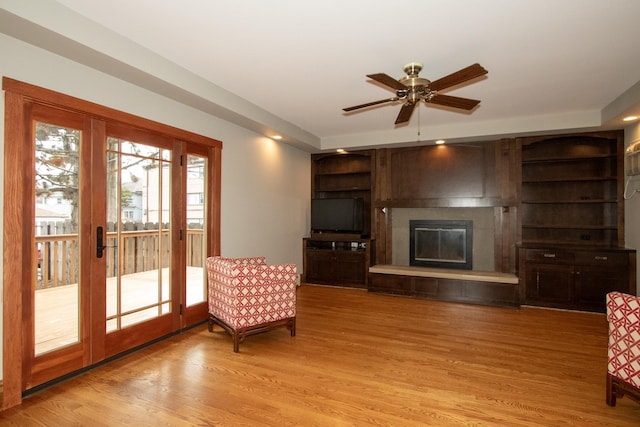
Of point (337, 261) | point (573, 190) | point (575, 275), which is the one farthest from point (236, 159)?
point (573, 190)

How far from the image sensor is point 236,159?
4.41 m

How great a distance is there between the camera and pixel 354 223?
5.91m

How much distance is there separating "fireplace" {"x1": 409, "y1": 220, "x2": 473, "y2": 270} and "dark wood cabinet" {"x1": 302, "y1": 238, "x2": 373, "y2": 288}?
0.79 meters

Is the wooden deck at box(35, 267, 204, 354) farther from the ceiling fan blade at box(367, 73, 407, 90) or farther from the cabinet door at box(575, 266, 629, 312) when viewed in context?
→ the cabinet door at box(575, 266, 629, 312)

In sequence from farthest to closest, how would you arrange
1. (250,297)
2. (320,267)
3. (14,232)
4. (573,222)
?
(320,267) < (573,222) < (250,297) < (14,232)

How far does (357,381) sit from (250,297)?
49.7 inches

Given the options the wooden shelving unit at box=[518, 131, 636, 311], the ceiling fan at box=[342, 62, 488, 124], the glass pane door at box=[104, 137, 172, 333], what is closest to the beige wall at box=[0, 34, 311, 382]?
the glass pane door at box=[104, 137, 172, 333]

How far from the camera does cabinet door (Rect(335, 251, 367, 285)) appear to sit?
5.79m

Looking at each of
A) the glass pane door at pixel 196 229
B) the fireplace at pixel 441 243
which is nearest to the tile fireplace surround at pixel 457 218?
the fireplace at pixel 441 243

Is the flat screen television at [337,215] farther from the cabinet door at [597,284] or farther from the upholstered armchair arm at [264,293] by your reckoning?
the cabinet door at [597,284]

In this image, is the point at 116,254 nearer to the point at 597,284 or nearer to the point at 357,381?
the point at 357,381

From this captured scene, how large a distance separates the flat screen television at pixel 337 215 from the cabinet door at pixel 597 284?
3.21m

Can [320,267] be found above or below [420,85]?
below

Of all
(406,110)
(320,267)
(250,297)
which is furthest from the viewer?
(320,267)
